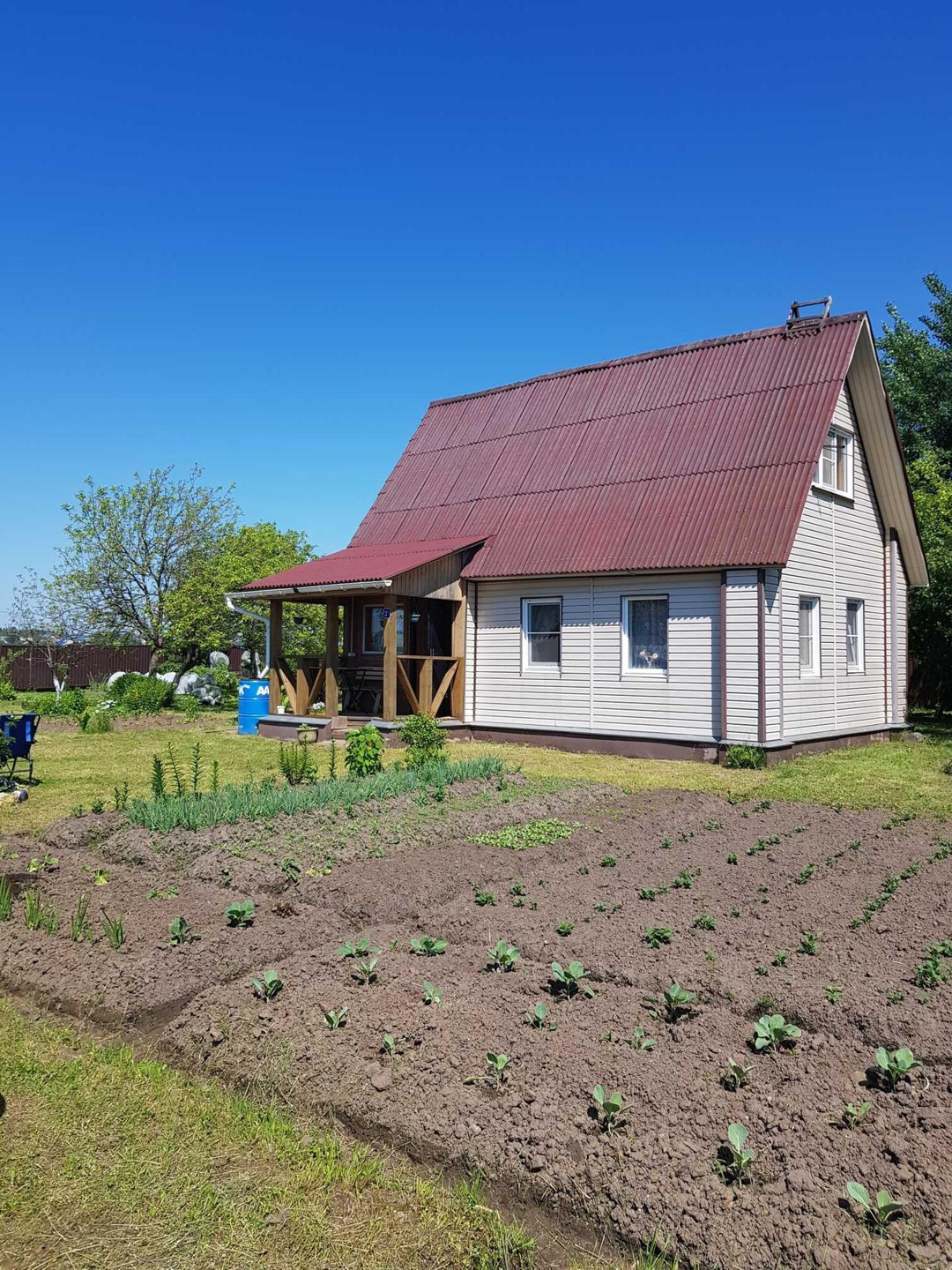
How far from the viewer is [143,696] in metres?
23.0

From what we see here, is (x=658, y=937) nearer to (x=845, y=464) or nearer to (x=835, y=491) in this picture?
(x=835, y=491)

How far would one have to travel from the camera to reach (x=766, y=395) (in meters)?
15.6

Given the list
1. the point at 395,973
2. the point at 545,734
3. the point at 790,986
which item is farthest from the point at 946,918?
the point at 545,734

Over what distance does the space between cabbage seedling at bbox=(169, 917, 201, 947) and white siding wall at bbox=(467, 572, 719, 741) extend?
10.4m

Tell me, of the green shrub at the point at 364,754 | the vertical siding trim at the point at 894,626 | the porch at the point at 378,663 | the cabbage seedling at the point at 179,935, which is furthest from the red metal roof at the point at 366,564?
the cabbage seedling at the point at 179,935

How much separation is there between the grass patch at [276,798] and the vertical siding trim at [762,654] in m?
5.05

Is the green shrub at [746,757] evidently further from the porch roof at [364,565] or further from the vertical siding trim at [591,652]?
the porch roof at [364,565]

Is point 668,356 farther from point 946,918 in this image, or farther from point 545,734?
point 946,918

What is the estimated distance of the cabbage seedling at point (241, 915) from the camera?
5.42 metres

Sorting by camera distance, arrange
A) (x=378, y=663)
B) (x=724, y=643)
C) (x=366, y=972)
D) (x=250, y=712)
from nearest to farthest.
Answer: (x=366, y=972), (x=724, y=643), (x=378, y=663), (x=250, y=712)

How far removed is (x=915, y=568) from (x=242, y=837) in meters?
16.8

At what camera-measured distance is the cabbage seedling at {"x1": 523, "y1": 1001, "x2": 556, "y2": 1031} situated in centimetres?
398

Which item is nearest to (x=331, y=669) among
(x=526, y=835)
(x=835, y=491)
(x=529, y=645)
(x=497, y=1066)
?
(x=529, y=645)

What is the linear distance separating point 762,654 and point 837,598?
145 inches
